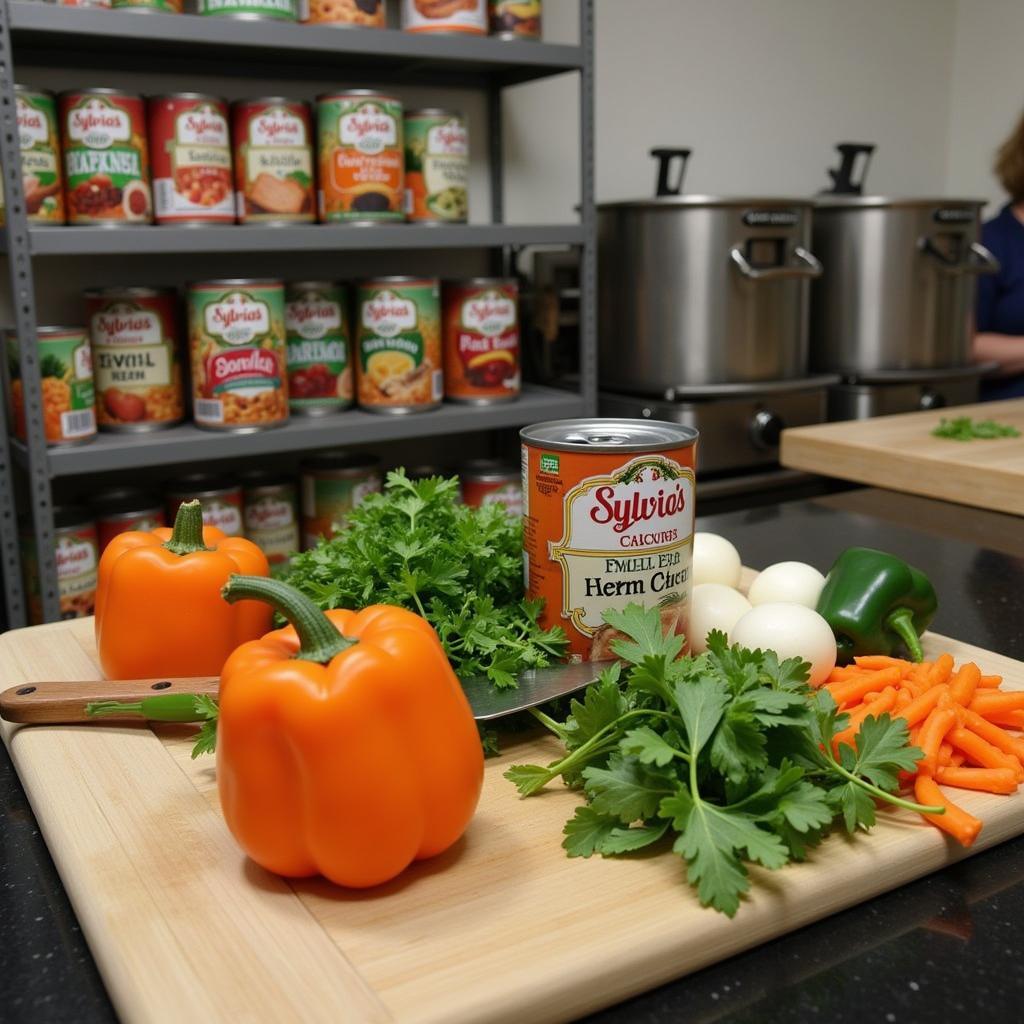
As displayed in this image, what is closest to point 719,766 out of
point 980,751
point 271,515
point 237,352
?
point 980,751

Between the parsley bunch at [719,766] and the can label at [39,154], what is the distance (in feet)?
4.73

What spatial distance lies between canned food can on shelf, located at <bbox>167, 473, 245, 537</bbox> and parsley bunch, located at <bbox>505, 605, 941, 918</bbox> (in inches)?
52.1

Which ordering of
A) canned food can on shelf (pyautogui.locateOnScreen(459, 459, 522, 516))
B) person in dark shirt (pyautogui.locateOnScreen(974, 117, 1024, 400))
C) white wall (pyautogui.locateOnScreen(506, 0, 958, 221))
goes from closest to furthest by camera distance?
canned food can on shelf (pyautogui.locateOnScreen(459, 459, 522, 516))
white wall (pyautogui.locateOnScreen(506, 0, 958, 221))
person in dark shirt (pyautogui.locateOnScreen(974, 117, 1024, 400))

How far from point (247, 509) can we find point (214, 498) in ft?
0.41

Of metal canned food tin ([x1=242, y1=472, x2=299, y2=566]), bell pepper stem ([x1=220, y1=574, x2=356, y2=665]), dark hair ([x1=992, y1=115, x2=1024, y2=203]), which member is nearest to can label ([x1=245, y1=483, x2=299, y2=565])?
metal canned food tin ([x1=242, y1=472, x2=299, y2=566])

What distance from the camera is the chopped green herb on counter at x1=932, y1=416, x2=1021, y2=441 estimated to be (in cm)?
170

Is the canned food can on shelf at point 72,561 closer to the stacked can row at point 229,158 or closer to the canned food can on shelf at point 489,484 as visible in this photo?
the stacked can row at point 229,158

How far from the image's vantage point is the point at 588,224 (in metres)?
2.25

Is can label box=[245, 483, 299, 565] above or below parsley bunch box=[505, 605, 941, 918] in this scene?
below

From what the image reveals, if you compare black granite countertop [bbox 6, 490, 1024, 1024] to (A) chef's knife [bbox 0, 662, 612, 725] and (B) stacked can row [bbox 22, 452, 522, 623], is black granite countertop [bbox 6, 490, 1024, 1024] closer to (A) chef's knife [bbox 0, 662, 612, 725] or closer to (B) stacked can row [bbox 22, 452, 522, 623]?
(A) chef's knife [bbox 0, 662, 612, 725]

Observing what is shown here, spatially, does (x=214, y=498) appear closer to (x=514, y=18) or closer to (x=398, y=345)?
(x=398, y=345)

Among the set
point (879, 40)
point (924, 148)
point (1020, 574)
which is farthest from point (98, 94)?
point (924, 148)

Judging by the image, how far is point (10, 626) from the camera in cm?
203

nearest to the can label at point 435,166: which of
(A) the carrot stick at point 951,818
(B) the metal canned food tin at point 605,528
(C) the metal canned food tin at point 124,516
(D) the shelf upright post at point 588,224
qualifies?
(D) the shelf upright post at point 588,224
